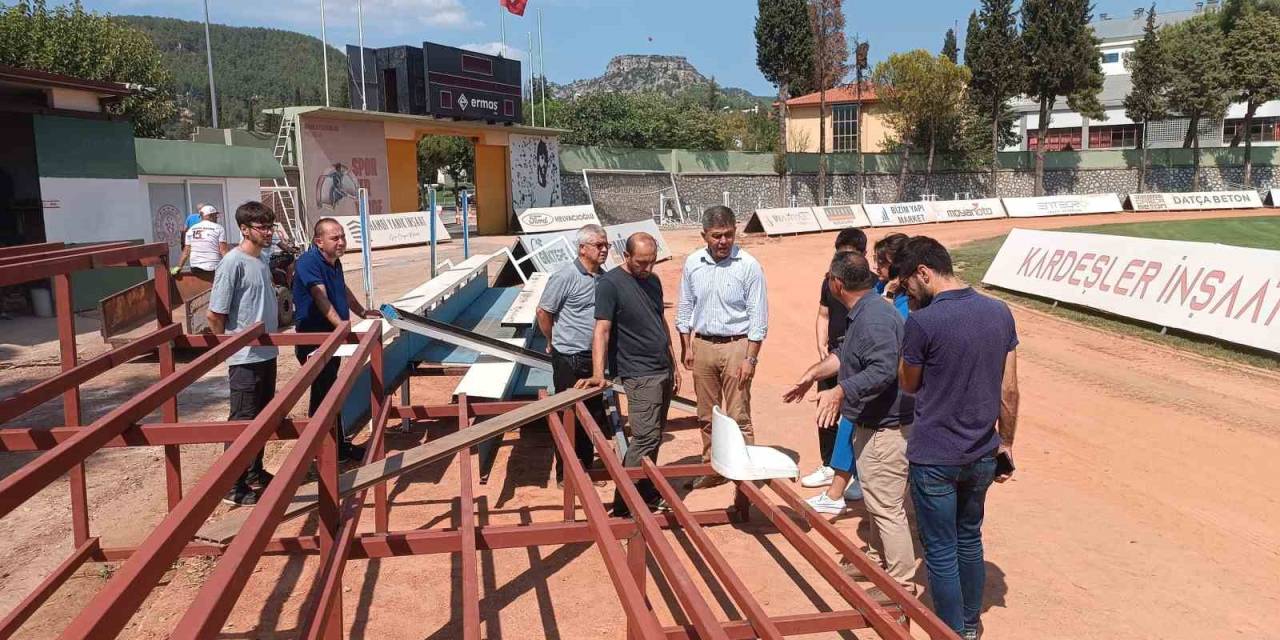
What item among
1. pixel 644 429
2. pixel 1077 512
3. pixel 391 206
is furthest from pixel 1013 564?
pixel 391 206

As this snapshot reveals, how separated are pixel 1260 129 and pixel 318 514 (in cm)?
9134

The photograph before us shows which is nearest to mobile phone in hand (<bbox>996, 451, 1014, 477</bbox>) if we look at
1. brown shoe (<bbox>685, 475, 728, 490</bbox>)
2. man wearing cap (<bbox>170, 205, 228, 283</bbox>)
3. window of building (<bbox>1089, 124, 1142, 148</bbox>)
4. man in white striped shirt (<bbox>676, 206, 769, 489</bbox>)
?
man in white striped shirt (<bbox>676, 206, 769, 489</bbox>)

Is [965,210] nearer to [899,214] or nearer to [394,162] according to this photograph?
[899,214]

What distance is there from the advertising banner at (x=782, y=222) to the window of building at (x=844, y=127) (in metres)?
30.3

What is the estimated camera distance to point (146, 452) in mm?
7301

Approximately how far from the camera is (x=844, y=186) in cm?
4784

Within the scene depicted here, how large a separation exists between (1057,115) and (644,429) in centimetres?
8581

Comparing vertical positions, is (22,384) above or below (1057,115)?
below

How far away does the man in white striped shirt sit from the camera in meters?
5.98

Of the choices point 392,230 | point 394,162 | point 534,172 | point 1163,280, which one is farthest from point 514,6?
point 1163,280

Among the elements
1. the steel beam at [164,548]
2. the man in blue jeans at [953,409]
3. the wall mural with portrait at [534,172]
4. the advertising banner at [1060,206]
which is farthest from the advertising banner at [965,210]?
the steel beam at [164,548]

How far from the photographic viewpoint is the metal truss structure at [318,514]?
1.93m

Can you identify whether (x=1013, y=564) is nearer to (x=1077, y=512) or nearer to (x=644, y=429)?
(x=1077, y=512)

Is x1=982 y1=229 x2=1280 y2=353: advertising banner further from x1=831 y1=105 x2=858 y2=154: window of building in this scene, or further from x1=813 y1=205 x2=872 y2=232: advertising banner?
x1=831 y1=105 x2=858 y2=154: window of building
